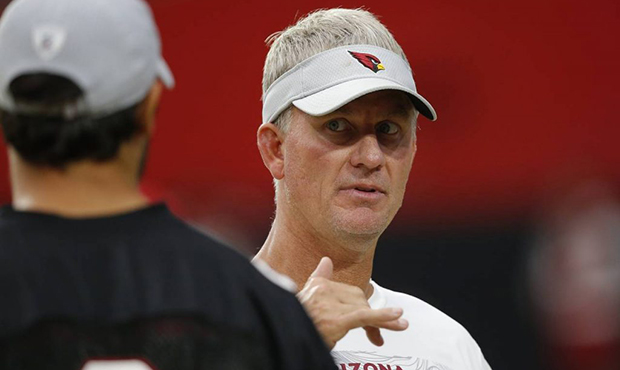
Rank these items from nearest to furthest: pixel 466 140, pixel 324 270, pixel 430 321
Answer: pixel 324 270
pixel 430 321
pixel 466 140

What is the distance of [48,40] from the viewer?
1614mm

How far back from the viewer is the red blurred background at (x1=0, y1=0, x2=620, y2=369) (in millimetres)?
6254

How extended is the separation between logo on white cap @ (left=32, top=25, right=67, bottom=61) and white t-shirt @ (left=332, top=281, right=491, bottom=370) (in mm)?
1383

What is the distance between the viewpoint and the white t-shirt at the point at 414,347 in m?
2.83

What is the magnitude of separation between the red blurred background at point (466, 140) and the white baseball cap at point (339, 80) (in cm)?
320

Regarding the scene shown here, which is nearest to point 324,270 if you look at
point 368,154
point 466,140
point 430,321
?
point 368,154

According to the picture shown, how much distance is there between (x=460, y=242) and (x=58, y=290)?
16.1 ft

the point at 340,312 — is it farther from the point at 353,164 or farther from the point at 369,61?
the point at 369,61

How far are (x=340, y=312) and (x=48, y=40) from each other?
2.51ft

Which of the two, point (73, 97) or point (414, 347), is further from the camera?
point (414, 347)

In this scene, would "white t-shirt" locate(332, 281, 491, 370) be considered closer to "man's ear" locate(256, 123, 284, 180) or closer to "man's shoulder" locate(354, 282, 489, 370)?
"man's shoulder" locate(354, 282, 489, 370)

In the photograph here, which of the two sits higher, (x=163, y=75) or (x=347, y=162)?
(x=163, y=75)

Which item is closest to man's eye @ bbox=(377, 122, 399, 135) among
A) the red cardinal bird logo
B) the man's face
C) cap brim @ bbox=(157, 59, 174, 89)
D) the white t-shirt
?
the man's face

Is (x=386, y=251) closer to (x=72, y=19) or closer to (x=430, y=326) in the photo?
(x=430, y=326)
